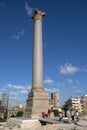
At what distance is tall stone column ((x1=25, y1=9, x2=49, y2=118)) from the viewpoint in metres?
34.8

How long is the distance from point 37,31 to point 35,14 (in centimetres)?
309

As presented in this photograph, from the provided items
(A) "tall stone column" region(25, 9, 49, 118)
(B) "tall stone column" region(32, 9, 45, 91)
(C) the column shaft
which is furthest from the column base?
(C) the column shaft

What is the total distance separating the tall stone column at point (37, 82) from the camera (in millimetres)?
34812

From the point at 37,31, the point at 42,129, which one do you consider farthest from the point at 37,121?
the point at 37,31

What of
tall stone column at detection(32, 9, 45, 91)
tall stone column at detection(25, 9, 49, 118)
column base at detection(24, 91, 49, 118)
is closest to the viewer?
column base at detection(24, 91, 49, 118)

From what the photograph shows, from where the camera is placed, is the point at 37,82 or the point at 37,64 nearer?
the point at 37,82

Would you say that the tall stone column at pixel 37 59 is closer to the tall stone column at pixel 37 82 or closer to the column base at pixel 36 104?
the tall stone column at pixel 37 82

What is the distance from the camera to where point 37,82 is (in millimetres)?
36562

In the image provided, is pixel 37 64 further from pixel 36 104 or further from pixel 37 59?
pixel 36 104

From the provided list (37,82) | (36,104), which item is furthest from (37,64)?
(36,104)

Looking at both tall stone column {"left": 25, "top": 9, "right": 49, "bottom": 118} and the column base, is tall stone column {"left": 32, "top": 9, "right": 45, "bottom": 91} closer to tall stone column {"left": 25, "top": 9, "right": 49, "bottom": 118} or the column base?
tall stone column {"left": 25, "top": 9, "right": 49, "bottom": 118}

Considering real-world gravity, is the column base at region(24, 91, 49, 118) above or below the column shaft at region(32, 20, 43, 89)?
below

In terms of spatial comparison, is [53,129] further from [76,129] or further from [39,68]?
[39,68]

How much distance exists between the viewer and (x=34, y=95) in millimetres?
35438
